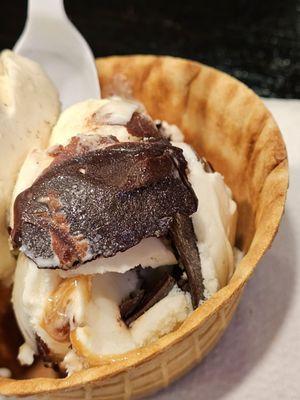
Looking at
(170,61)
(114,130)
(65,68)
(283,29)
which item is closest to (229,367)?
(114,130)

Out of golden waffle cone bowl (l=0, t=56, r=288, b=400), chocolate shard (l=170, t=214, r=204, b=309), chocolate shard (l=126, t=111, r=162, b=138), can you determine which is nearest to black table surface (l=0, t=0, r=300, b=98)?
golden waffle cone bowl (l=0, t=56, r=288, b=400)

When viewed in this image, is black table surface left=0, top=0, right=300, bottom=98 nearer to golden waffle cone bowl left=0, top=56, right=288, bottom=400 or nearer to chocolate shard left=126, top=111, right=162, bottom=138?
golden waffle cone bowl left=0, top=56, right=288, bottom=400

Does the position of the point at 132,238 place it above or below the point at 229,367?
above

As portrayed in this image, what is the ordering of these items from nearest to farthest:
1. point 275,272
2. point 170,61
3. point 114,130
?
point 114,130 → point 275,272 → point 170,61

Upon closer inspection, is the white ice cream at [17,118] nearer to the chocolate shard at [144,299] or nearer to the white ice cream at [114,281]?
the white ice cream at [114,281]

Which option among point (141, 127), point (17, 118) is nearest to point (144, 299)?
point (141, 127)

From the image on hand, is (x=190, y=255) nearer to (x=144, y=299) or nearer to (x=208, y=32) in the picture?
(x=144, y=299)

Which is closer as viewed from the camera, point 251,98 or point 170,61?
point 251,98

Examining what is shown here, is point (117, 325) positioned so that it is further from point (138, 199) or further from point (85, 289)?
point (138, 199)
